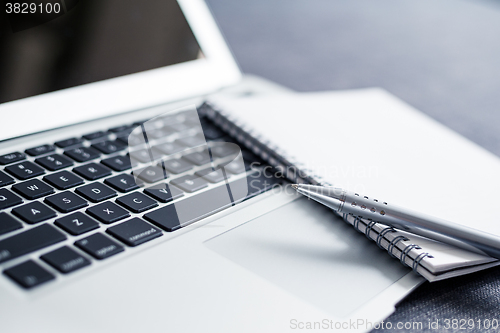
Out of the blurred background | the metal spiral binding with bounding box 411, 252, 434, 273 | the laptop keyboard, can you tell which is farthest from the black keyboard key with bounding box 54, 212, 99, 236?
the blurred background

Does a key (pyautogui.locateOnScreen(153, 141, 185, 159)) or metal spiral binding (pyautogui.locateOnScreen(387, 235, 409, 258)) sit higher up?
a key (pyautogui.locateOnScreen(153, 141, 185, 159))

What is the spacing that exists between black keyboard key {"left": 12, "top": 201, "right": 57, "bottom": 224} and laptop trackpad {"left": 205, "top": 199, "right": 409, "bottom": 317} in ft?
0.35

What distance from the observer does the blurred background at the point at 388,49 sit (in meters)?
0.62

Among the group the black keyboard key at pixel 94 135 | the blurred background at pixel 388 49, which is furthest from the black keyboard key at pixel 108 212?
the blurred background at pixel 388 49

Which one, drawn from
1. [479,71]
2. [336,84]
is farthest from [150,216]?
[479,71]

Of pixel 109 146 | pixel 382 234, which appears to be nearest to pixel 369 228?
pixel 382 234

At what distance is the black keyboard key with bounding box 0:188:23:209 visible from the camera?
0.28 m

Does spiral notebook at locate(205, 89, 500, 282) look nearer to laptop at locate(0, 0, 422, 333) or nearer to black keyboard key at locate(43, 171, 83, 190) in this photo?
laptop at locate(0, 0, 422, 333)

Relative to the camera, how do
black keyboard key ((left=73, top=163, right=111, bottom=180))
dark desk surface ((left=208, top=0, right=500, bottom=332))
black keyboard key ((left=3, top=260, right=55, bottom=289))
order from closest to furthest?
black keyboard key ((left=3, top=260, right=55, bottom=289)), black keyboard key ((left=73, top=163, right=111, bottom=180)), dark desk surface ((left=208, top=0, right=500, bottom=332))

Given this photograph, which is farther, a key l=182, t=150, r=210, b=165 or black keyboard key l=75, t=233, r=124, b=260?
a key l=182, t=150, r=210, b=165

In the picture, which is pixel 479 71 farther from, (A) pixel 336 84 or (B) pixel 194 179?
(B) pixel 194 179

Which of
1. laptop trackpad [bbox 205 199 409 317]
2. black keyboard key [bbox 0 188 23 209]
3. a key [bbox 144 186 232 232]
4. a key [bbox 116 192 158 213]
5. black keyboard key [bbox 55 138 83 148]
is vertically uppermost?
black keyboard key [bbox 55 138 83 148]

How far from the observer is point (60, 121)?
1.26ft

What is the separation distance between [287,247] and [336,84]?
43 centimetres
